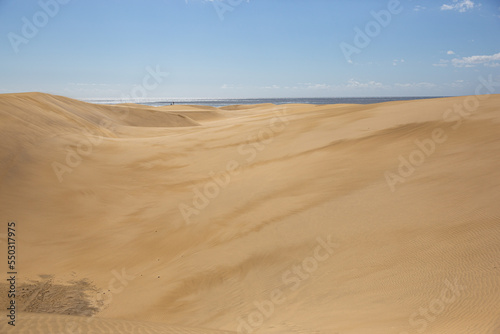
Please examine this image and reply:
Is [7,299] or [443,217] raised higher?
[443,217]

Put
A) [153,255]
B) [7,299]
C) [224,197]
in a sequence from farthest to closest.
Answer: [224,197] < [153,255] < [7,299]

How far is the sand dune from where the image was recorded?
3859 millimetres

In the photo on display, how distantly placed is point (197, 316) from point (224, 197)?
140 inches

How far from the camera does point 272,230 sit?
599cm

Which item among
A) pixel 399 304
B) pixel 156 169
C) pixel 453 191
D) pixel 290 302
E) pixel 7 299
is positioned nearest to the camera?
pixel 399 304

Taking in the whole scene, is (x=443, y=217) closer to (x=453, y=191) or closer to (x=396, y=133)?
(x=453, y=191)

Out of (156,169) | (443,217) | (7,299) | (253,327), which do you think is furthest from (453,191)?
(156,169)

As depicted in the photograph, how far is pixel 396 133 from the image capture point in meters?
8.76

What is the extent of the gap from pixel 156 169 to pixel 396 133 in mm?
6464

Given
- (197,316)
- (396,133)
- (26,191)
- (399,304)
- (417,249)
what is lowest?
(197,316)

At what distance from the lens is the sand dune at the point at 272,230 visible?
3.86m

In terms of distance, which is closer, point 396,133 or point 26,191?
point 26,191

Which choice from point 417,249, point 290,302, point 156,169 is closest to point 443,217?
point 417,249

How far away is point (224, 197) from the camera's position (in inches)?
308
